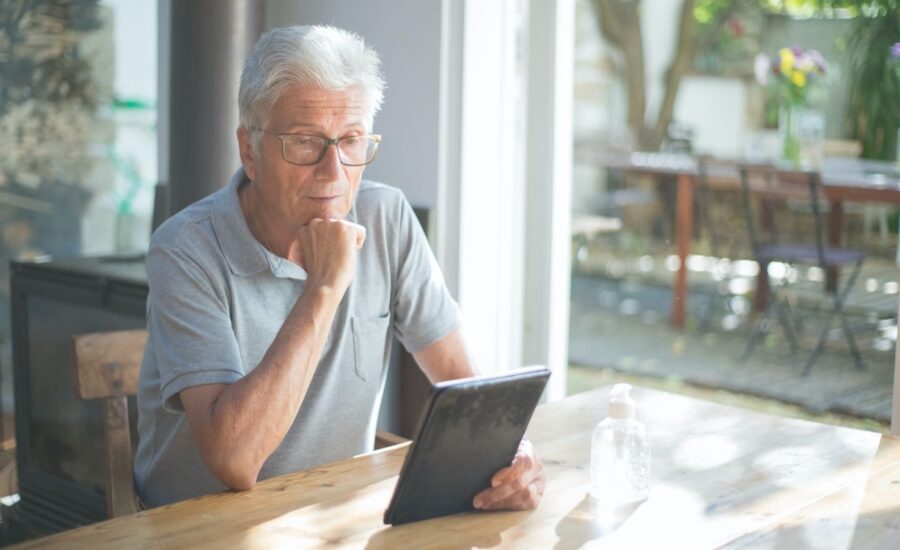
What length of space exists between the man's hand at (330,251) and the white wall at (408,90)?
4.75 feet

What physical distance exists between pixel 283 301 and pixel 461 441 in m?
0.60

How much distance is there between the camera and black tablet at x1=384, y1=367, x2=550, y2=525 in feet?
5.26

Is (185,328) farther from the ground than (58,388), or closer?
farther from the ground

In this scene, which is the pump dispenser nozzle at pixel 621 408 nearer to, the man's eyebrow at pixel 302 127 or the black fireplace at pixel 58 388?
the man's eyebrow at pixel 302 127

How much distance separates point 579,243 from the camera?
4074 mm

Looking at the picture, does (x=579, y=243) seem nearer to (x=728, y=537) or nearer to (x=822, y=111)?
(x=822, y=111)

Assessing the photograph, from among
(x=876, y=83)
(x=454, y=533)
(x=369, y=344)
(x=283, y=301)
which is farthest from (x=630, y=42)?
(x=454, y=533)

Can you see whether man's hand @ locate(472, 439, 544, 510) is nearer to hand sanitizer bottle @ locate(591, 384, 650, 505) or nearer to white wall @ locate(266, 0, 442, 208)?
hand sanitizer bottle @ locate(591, 384, 650, 505)

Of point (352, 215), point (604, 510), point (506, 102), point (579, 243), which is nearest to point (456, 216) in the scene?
point (506, 102)

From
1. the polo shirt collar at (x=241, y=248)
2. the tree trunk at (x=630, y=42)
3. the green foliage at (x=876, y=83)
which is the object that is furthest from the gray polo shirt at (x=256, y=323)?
the tree trunk at (x=630, y=42)

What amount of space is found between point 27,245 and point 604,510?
2.80 meters

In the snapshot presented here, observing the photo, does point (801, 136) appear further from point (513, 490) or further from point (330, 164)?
point (513, 490)

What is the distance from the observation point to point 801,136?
14.0ft

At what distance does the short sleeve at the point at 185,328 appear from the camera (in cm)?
190
